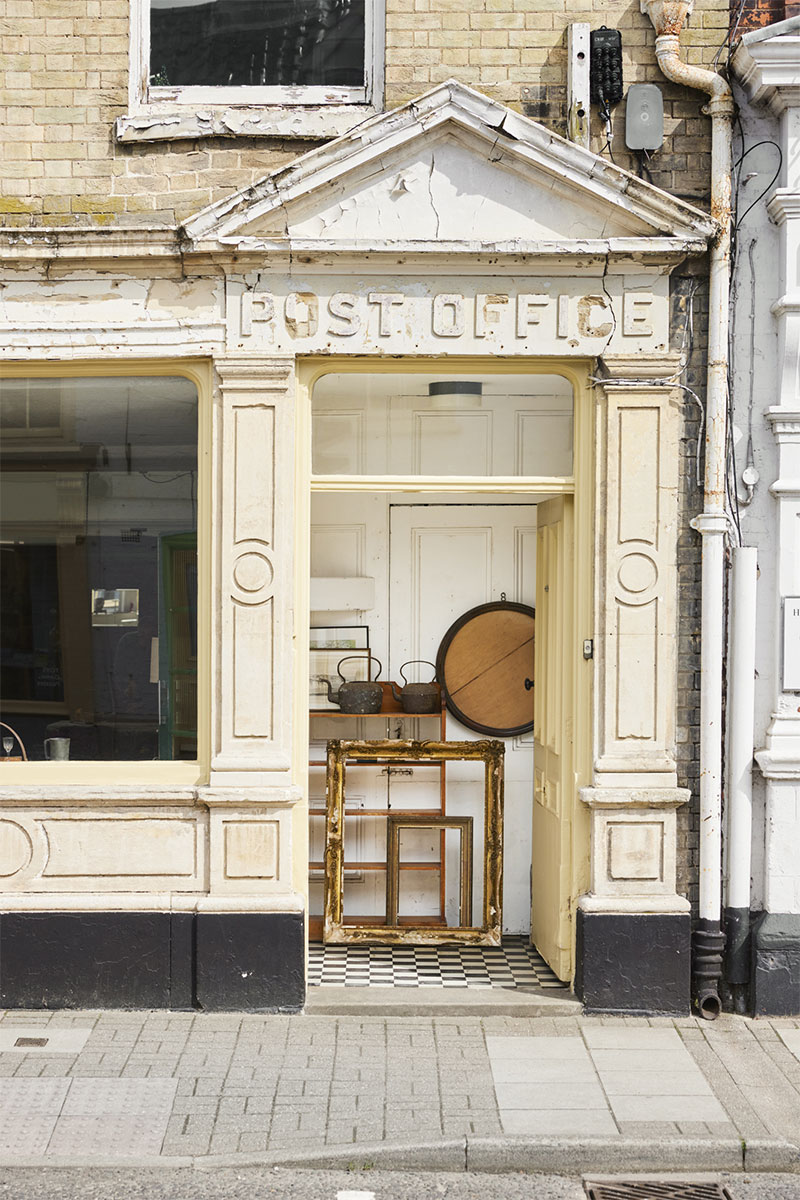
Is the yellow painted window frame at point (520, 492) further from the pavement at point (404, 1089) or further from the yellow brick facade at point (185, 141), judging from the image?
the yellow brick facade at point (185, 141)

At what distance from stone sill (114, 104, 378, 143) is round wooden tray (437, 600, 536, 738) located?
2907 mm

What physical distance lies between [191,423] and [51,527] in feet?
3.10

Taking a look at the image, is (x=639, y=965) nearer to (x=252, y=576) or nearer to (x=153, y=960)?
(x=153, y=960)

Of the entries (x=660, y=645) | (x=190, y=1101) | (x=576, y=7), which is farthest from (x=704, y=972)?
(x=576, y=7)

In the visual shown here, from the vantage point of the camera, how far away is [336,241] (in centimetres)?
614

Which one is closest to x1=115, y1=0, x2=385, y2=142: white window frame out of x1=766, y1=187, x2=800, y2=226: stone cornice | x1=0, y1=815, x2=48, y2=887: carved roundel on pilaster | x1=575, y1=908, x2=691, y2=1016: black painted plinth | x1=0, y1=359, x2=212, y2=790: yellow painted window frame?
x1=0, y1=359, x2=212, y2=790: yellow painted window frame

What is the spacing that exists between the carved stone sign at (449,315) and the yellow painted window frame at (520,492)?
109mm

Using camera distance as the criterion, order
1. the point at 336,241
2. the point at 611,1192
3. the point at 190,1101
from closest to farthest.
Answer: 1. the point at 611,1192
2. the point at 190,1101
3. the point at 336,241

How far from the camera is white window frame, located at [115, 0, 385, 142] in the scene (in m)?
6.33

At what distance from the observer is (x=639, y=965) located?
20.4ft

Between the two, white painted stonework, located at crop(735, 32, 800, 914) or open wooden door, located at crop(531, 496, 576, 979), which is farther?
open wooden door, located at crop(531, 496, 576, 979)

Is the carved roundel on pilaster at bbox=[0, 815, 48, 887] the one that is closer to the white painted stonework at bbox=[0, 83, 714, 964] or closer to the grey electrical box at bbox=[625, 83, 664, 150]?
the white painted stonework at bbox=[0, 83, 714, 964]

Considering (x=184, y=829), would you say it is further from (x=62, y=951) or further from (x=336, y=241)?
(x=336, y=241)

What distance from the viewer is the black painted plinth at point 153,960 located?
20.4ft
